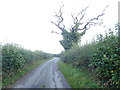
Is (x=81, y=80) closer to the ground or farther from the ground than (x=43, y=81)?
farther from the ground

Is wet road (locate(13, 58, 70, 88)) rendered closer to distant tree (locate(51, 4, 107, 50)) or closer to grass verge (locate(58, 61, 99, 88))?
grass verge (locate(58, 61, 99, 88))

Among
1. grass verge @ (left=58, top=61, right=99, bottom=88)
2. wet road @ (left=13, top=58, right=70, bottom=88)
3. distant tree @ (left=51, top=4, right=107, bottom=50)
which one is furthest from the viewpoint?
distant tree @ (left=51, top=4, right=107, bottom=50)

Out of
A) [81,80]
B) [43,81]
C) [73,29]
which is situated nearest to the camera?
[81,80]

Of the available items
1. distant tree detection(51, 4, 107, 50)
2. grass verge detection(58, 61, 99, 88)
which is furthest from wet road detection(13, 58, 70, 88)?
distant tree detection(51, 4, 107, 50)

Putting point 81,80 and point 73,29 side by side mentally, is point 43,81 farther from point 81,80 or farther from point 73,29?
point 73,29

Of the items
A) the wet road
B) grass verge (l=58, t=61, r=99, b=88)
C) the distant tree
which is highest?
the distant tree

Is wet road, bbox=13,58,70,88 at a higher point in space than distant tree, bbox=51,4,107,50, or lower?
lower

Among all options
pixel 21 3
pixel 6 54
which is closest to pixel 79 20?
pixel 21 3

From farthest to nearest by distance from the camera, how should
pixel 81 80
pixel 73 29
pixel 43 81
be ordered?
pixel 73 29 → pixel 43 81 → pixel 81 80

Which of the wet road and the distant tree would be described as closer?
the wet road

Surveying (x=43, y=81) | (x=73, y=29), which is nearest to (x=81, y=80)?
(x=43, y=81)

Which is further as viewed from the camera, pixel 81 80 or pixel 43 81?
pixel 43 81

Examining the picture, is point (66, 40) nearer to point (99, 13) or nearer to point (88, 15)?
point (88, 15)

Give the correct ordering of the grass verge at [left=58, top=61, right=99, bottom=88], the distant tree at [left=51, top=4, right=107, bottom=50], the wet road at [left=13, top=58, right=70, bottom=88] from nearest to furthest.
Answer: the grass verge at [left=58, top=61, right=99, bottom=88] → the wet road at [left=13, top=58, right=70, bottom=88] → the distant tree at [left=51, top=4, right=107, bottom=50]
